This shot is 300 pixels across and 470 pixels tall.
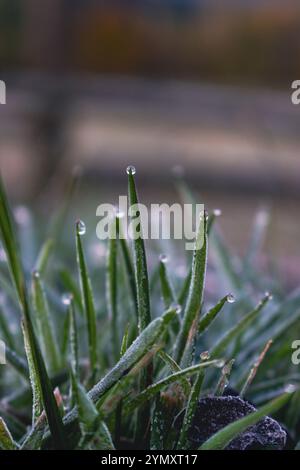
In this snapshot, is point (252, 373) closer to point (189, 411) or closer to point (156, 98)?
point (189, 411)

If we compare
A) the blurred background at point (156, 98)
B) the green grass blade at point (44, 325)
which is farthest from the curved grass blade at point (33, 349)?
the blurred background at point (156, 98)

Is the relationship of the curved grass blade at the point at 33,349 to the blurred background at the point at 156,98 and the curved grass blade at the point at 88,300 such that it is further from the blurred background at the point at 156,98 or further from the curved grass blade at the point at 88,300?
the blurred background at the point at 156,98

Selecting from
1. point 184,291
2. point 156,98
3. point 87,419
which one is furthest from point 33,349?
point 156,98

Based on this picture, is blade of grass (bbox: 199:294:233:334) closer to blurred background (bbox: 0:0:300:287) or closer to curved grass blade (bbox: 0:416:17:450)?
curved grass blade (bbox: 0:416:17:450)

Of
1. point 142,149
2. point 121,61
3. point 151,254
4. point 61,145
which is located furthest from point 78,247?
point 121,61

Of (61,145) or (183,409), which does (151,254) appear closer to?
(183,409)
